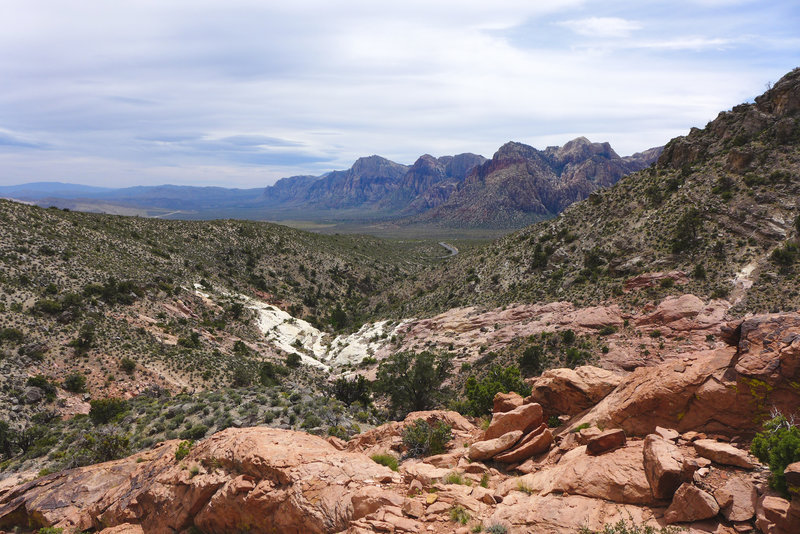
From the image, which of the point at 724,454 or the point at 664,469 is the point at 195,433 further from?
the point at 724,454

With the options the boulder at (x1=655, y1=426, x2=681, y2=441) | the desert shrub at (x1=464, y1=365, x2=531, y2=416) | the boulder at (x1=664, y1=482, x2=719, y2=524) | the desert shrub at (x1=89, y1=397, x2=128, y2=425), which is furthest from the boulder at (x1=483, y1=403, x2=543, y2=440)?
the desert shrub at (x1=89, y1=397, x2=128, y2=425)

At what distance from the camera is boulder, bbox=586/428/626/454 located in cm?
1077

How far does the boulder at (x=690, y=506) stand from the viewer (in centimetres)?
748

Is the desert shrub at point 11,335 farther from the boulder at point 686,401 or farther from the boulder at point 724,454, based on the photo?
the boulder at point 724,454

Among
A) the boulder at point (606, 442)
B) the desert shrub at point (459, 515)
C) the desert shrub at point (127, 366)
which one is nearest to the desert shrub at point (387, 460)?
the desert shrub at point (459, 515)

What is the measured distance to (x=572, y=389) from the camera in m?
15.3

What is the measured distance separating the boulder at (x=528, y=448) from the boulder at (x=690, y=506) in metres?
4.88

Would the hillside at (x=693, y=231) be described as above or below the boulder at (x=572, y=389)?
above

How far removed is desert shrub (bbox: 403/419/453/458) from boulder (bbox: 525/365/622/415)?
425 centimetres

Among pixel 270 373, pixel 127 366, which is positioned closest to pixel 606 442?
pixel 270 373

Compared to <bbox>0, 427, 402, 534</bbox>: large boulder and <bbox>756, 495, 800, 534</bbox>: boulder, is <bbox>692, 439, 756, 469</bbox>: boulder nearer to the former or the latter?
<bbox>756, 495, 800, 534</bbox>: boulder

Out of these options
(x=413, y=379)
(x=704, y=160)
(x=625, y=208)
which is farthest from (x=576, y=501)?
(x=704, y=160)

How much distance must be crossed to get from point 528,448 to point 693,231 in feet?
123

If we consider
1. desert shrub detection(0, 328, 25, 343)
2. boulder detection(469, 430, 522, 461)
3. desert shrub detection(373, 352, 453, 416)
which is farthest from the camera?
desert shrub detection(373, 352, 453, 416)
